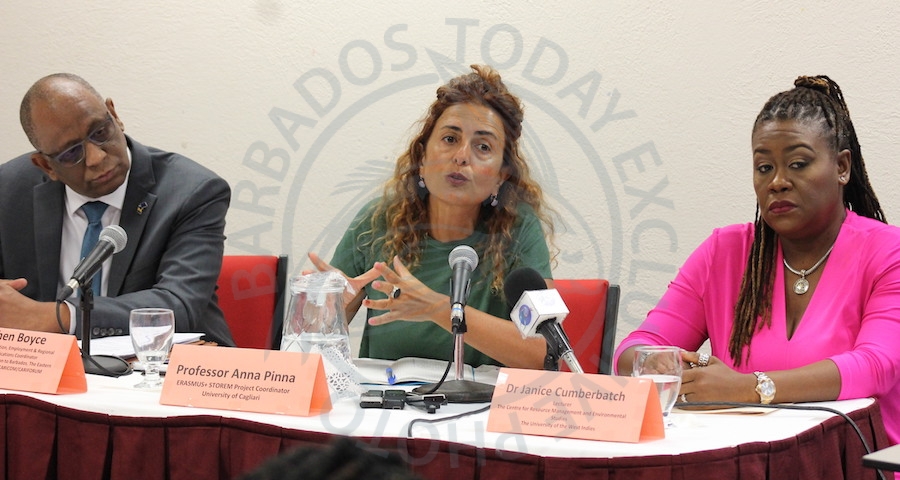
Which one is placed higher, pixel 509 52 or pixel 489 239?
pixel 509 52

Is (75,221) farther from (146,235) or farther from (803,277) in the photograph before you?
(803,277)

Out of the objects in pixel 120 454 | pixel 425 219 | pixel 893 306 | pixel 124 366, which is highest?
pixel 425 219

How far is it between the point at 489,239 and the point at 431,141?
12.0 inches

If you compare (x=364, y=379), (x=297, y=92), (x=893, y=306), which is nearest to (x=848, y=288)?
(x=893, y=306)

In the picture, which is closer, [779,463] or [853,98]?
[779,463]

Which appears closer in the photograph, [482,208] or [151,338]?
[151,338]

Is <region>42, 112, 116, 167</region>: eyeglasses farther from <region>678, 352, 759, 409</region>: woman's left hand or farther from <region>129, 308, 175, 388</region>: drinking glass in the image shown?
<region>678, 352, 759, 409</region>: woman's left hand

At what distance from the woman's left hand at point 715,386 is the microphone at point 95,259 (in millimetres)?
1132

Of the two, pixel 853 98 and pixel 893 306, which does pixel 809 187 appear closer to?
pixel 893 306

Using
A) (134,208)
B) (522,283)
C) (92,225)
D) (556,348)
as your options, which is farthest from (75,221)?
(556,348)

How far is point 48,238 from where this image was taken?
2.35m

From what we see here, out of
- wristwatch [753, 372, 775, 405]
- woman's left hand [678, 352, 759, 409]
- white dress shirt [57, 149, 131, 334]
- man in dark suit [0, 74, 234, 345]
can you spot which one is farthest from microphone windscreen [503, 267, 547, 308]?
white dress shirt [57, 149, 131, 334]

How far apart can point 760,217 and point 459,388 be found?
2.88 ft

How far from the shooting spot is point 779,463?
127cm
